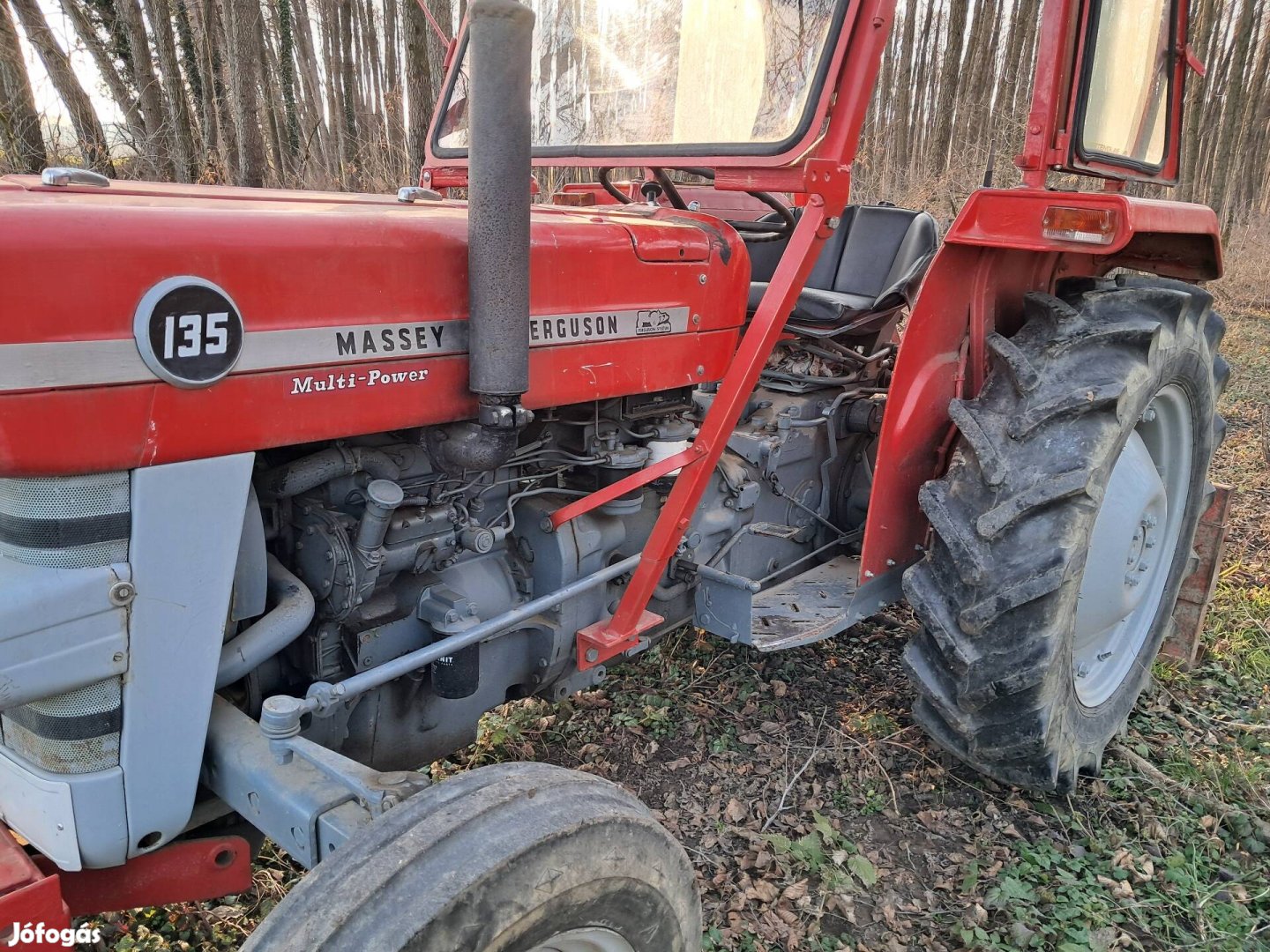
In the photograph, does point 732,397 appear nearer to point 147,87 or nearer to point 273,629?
point 273,629

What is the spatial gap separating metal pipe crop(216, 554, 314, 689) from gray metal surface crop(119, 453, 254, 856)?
4.2 inches

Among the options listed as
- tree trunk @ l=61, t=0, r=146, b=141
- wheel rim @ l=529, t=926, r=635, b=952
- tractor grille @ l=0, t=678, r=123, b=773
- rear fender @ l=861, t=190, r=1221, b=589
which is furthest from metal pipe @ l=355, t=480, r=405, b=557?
tree trunk @ l=61, t=0, r=146, b=141

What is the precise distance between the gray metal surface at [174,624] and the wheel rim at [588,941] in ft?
2.06

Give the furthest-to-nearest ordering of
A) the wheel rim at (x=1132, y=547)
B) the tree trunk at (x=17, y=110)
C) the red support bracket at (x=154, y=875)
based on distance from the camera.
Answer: the tree trunk at (x=17, y=110)
the wheel rim at (x=1132, y=547)
the red support bracket at (x=154, y=875)

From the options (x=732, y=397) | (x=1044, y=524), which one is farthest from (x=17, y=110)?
(x=1044, y=524)

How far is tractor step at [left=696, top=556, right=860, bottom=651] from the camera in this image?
2480 millimetres

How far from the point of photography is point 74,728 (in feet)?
4.58

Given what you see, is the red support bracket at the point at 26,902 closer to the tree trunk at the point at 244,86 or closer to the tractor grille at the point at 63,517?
the tractor grille at the point at 63,517

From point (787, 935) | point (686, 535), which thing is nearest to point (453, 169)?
point (686, 535)

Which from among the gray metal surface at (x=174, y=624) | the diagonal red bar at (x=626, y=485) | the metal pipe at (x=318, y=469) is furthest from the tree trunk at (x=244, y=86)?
the gray metal surface at (x=174, y=624)

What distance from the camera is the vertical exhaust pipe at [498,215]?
145cm

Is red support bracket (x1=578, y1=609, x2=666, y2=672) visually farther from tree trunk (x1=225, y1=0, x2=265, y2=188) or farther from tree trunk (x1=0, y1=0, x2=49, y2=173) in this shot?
tree trunk (x1=225, y1=0, x2=265, y2=188)

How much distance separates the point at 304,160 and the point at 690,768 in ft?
27.6

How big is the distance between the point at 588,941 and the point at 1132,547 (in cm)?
192
